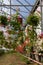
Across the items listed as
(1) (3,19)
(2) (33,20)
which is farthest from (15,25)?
(2) (33,20)

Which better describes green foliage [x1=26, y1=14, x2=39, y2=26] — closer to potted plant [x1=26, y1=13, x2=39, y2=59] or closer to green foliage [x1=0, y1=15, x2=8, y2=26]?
potted plant [x1=26, y1=13, x2=39, y2=59]

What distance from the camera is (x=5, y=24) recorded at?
15.1ft

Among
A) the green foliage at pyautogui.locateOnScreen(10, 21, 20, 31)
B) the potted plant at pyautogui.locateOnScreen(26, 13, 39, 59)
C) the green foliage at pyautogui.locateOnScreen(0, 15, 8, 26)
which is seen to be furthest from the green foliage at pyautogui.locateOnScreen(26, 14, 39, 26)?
the green foliage at pyautogui.locateOnScreen(0, 15, 8, 26)

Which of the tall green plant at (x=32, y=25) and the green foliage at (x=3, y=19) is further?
the green foliage at (x=3, y=19)

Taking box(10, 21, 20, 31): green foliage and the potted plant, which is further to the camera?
box(10, 21, 20, 31): green foliage

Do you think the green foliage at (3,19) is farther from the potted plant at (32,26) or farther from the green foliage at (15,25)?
the potted plant at (32,26)

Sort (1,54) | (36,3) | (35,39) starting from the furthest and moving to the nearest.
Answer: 1. (1,54)
2. (36,3)
3. (35,39)

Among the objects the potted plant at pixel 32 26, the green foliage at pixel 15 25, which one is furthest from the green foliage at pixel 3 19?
the potted plant at pixel 32 26

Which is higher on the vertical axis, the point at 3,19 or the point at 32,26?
the point at 3,19

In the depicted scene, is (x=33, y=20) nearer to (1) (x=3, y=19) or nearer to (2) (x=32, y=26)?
(2) (x=32, y=26)

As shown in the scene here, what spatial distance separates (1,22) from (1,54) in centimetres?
511

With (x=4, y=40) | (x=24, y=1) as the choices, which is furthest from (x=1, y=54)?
(x=4, y=40)

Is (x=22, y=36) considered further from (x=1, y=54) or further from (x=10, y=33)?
(x=1, y=54)

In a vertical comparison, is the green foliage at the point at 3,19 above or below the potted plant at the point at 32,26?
above
